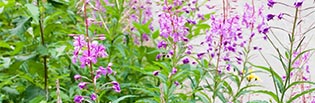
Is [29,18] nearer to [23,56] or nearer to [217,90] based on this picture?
[23,56]

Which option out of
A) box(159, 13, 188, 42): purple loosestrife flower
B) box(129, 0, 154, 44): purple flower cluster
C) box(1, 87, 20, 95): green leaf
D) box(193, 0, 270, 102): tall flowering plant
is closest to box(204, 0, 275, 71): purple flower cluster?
box(193, 0, 270, 102): tall flowering plant

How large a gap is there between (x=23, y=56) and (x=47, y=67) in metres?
0.18

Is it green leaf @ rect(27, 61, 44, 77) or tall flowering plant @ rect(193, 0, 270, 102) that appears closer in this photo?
tall flowering plant @ rect(193, 0, 270, 102)

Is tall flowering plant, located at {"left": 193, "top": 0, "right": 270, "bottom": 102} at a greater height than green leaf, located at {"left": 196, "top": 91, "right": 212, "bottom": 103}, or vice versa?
tall flowering plant, located at {"left": 193, "top": 0, "right": 270, "bottom": 102}

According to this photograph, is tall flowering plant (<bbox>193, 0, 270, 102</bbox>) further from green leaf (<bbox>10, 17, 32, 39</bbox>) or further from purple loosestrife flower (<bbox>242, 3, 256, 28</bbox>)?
green leaf (<bbox>10, 17, 32, 39</bbox>)

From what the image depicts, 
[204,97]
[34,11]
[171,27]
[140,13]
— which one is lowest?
[204,97]

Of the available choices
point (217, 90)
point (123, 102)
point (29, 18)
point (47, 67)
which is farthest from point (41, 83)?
point (217, 90)

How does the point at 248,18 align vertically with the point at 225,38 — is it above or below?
above

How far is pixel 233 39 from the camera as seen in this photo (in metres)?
2.96

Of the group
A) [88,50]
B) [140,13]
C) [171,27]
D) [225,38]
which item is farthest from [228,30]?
[140,13]

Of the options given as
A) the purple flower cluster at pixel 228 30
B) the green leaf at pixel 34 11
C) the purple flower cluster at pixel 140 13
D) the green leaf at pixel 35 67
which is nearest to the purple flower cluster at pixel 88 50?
the green leaf at pixel 34 11

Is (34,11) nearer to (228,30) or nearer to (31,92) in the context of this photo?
(31,92)

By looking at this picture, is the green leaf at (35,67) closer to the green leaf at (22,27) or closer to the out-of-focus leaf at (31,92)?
the out-of-focus leaf at (31,92)

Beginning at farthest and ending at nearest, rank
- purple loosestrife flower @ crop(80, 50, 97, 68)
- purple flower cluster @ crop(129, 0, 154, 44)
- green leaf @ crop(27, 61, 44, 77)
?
purple flower cluster @ crop(129, 0, 154, 44), green leaf @ crop(27, 61, 44, 77), purple loosestrife flower @ crop(80, 50, 97, 68)
